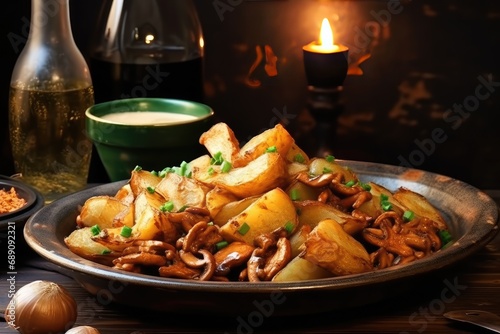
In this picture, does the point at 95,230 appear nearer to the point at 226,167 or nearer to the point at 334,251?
the point at 226,167

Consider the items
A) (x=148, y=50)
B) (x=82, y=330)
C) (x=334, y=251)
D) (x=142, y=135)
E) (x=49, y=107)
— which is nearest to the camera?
(x=82, y=330)

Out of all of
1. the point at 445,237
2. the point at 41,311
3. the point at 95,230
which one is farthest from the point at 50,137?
the point at 445,237

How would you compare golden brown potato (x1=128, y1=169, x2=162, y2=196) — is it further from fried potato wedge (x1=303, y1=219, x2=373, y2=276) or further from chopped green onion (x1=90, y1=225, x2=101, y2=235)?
fried potato wedge (x1=303, y1=219, x2=373, y2=276)

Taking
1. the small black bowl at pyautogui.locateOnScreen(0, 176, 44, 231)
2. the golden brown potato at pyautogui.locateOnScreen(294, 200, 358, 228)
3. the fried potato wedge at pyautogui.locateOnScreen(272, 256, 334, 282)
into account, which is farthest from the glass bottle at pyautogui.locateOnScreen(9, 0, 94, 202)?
the fried potato wedge at pyautogui.locateOnScreen(272, 256, 334, 282)

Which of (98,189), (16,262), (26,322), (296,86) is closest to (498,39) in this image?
(296,86)

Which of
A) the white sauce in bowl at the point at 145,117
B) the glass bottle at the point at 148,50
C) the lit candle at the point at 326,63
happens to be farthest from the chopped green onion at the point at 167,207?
the lit candle at the point at 326,63

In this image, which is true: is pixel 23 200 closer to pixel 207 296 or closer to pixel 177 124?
pixel 177 124

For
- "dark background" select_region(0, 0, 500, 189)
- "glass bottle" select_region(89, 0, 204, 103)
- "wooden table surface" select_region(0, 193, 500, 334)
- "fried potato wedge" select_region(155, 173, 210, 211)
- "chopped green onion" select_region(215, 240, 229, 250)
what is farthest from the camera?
"dark background" select_region(0, 0, 500, 189)
